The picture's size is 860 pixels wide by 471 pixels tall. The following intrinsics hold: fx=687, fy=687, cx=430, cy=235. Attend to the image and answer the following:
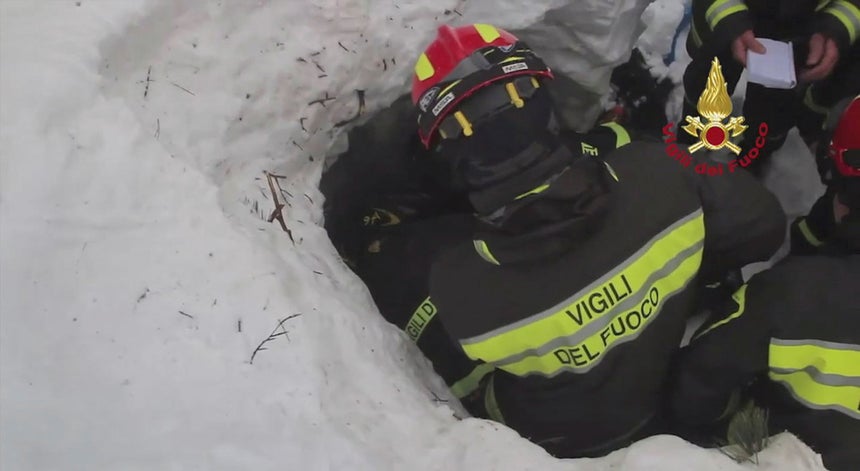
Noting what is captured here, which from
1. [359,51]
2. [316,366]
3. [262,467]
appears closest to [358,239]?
[359,51]

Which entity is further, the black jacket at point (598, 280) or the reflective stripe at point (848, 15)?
the reflective stripe at point (848, 15)

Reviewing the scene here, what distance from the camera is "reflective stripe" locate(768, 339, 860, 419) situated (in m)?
1.60

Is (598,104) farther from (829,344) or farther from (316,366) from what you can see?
(316,366)

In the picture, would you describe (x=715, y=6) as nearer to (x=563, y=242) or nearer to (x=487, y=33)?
(x=487, y=33)

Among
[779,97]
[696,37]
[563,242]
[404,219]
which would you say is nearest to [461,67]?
[563,242]

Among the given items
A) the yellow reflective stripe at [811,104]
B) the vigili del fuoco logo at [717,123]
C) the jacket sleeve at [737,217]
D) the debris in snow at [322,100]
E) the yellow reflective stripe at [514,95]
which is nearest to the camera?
the yellow reflective stripe at [514,95]

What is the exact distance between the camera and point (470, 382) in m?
2.25

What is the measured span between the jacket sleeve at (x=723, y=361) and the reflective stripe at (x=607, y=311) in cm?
15

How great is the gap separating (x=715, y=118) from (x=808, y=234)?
1.80 ft


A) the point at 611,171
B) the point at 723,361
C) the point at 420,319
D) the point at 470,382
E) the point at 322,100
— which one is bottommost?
the point at 470,382

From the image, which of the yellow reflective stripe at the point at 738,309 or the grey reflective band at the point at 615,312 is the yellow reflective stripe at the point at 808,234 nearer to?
the yellow reflective stripe at the point at 738,309

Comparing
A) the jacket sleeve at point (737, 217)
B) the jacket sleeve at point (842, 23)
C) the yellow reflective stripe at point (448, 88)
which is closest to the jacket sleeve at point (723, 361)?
the jacket sleeve at point (737, 217)

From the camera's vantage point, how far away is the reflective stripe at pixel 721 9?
7.54 ft

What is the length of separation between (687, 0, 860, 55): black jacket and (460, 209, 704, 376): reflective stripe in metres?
0.92
